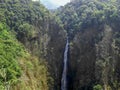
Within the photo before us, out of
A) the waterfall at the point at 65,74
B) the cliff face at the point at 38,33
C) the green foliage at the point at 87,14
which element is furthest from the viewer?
the green foliage at the point at 87,14

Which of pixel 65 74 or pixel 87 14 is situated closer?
pixel 65 74

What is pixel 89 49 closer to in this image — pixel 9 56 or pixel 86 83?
pixel 86 83

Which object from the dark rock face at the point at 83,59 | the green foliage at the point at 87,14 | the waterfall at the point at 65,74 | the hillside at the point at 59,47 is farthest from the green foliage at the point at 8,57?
the green foliage at the point at 87,14

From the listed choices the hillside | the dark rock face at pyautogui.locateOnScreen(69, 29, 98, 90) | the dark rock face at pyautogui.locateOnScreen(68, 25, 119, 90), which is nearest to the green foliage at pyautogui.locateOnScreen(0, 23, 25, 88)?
the hillside

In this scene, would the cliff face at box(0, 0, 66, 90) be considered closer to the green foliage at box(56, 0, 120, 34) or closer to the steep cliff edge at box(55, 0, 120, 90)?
the steep cliff edge at box(55, 0, 120, 90)

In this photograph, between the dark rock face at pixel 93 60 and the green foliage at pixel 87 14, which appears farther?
the green foliage at pixel 87 14

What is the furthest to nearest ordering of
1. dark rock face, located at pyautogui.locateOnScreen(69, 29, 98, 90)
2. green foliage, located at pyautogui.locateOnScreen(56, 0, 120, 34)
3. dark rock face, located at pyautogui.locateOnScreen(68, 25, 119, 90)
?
green foliage, located at pyautogui.locateOnScreen(56, 0, 120, 34) < dark rock face, located at pyautogui.locateOnScreen(69, 29, 98, 90) < dark rock face, located at pyautogui.locateOnScreen(68, 25, 119, 90)

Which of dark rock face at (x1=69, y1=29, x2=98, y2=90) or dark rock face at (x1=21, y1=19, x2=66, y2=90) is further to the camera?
dark rock face at (x1=21, y1=19, x2=66, y2=90)

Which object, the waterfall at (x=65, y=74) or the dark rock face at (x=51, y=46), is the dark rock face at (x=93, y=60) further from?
the dark rock face at (x=51, y=46)

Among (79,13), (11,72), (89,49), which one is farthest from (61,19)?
(11,72)

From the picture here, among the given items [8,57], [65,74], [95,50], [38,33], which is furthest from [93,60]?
[8,57]

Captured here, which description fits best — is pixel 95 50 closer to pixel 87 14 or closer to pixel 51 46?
pixel 51 46
